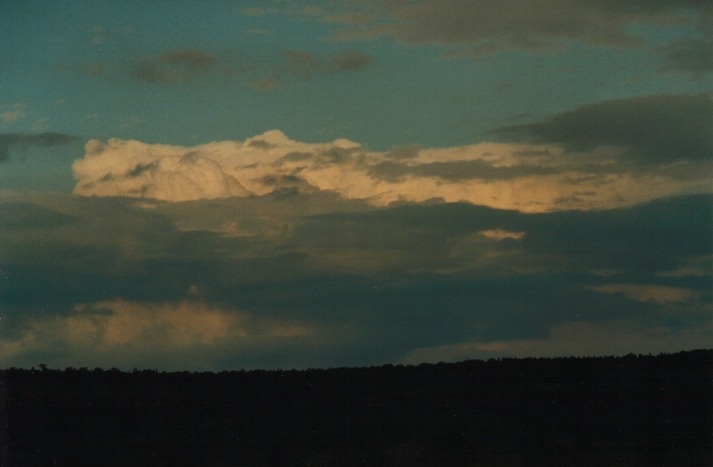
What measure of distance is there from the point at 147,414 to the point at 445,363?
1735 centimetres

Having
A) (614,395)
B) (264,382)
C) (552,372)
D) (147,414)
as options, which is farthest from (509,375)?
(147,414)

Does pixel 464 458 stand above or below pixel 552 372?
below

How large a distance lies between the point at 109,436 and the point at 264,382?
9949mm

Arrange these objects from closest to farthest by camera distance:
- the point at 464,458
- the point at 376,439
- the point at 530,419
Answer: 1. the point at 464,458
2. the point at 376,439
3. the point at 530,419

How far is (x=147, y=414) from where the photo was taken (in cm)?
3988

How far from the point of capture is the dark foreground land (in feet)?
112

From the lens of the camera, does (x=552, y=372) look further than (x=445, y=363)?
No

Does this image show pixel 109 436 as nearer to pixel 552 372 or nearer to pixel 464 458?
pixel 464 458

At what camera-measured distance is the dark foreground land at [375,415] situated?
3412cm

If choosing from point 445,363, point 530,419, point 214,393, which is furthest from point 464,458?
point 445,363

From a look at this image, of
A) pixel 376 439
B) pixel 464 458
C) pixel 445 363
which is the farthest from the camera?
pixel 445 363

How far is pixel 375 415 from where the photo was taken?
3872 centimetres

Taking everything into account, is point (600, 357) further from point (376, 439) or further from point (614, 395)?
point (376, 439)

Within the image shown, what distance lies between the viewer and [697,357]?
46969mm
